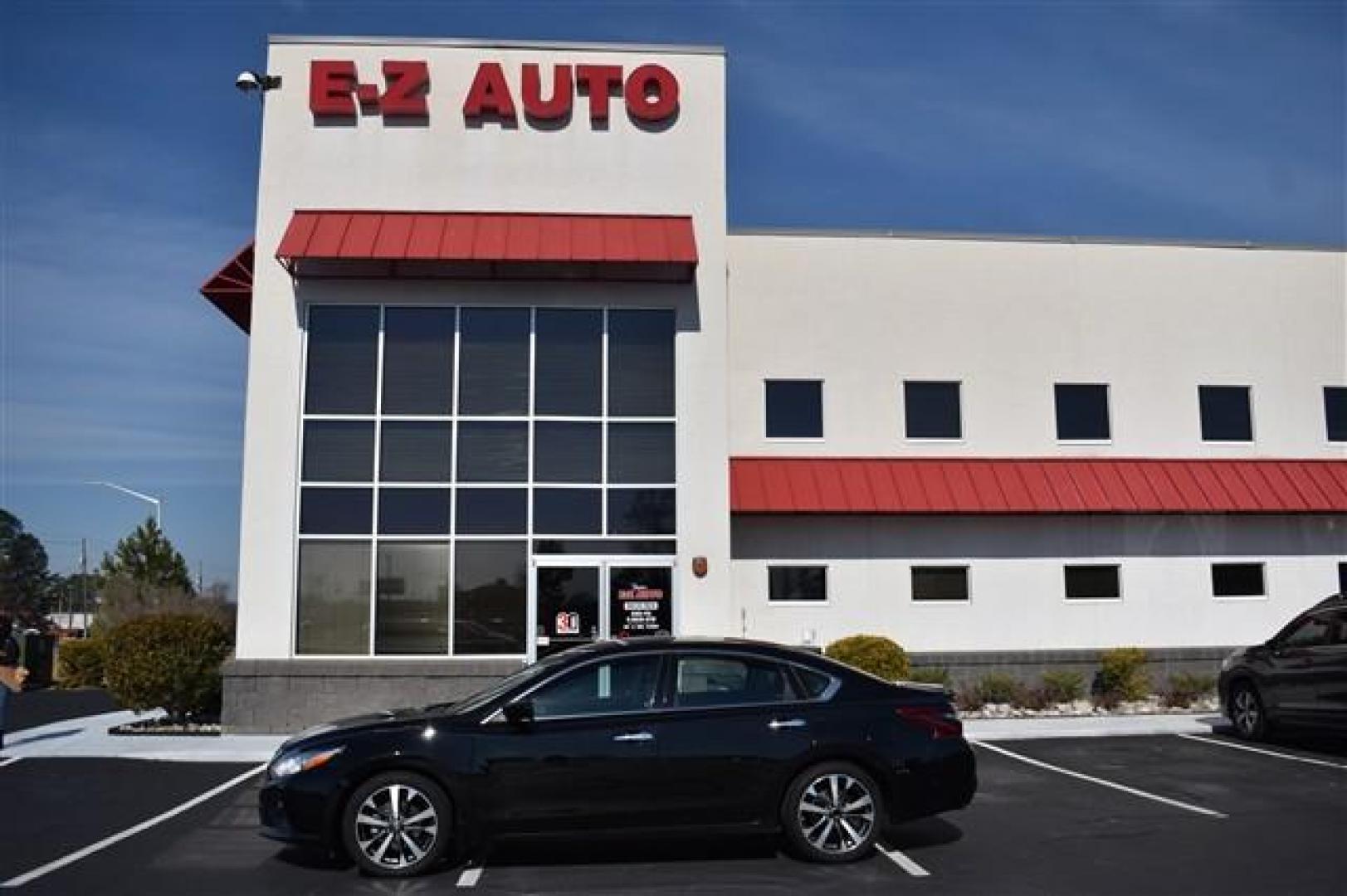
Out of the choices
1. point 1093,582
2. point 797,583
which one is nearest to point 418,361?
point 797,583

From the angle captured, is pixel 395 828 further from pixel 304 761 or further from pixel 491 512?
pixel 491 512

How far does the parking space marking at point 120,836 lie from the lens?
763 centimetres

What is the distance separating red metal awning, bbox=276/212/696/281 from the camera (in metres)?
15.3

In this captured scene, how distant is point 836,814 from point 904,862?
627 millimetres

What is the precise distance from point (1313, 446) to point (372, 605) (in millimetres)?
16448

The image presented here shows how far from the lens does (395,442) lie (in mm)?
15664

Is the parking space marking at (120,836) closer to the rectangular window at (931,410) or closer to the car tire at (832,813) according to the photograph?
the car tire at (832,813)

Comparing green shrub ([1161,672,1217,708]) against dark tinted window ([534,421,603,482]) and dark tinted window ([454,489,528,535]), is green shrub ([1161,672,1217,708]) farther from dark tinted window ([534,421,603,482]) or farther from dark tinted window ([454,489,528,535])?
dark tinted window ([454,489,528,535])

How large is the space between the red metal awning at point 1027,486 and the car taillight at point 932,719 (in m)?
9.45

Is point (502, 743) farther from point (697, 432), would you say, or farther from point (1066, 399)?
point (1066, 399)

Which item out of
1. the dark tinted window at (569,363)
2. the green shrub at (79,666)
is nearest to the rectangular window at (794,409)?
the dark tinted window at (569,363)

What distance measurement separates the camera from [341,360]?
15781 millimetres

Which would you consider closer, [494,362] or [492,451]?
[492,451]

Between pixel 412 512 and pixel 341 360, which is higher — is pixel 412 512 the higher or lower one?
the lower one
